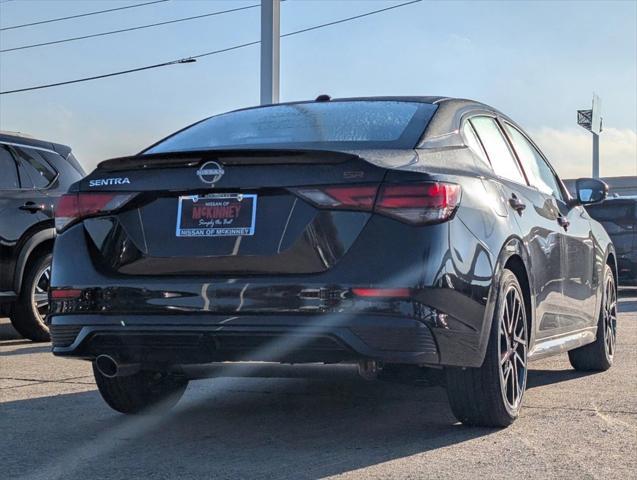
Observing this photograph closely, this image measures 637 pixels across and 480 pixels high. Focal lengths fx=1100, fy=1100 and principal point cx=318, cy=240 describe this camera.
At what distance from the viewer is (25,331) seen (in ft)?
31.2

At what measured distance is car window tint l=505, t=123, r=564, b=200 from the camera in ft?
20.4

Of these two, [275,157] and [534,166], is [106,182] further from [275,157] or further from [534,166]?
[534,166]

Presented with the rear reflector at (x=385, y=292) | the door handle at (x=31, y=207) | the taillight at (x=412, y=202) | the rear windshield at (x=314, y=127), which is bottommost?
the rear reflector at (x=385, y=292)

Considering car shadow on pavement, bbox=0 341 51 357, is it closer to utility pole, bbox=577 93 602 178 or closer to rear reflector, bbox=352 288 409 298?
rear reflector, bbox=352 288 409 298

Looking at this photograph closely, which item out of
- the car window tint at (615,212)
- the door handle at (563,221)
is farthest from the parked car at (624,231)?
the door handle at (563,221)

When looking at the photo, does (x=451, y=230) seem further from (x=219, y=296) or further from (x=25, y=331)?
(x=25, y=331)

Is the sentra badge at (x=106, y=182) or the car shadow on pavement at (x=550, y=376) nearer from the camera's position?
the sentra badge at (x=106, y=182)

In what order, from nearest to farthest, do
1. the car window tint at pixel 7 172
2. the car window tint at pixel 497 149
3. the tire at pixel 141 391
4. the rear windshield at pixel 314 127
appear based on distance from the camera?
the rear windshield at pixel 314 127
the tire at pixel 141 391
the car window tint at pixel 497 149
the car window tint at pixel 7 172

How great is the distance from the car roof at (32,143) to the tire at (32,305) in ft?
3.36

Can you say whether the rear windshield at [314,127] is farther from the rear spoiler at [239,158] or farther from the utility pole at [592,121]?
the utility pole at [592,121]

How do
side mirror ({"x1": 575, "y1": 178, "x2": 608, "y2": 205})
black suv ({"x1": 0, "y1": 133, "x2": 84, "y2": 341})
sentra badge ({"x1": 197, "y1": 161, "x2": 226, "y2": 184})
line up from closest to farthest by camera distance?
sentra badge ({"x1": 197, "y1": 161, "x2": 226, "y2": 184}), side mirror ({"x1": 575, "y1": 178, "x2": 608, "y2": 205}), black suv ({"x1": 0, "y1": 133, "x2": 84, "y2": 341})

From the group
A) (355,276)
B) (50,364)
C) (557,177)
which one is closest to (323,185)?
(355,276)

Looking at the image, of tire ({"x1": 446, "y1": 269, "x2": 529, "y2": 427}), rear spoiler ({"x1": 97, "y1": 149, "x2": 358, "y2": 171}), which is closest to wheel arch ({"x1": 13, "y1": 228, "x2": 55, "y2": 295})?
rear spoiler ({"x1": 97, "y1": 149, "x2": 358, "y2": 171})

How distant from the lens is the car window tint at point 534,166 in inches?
245
